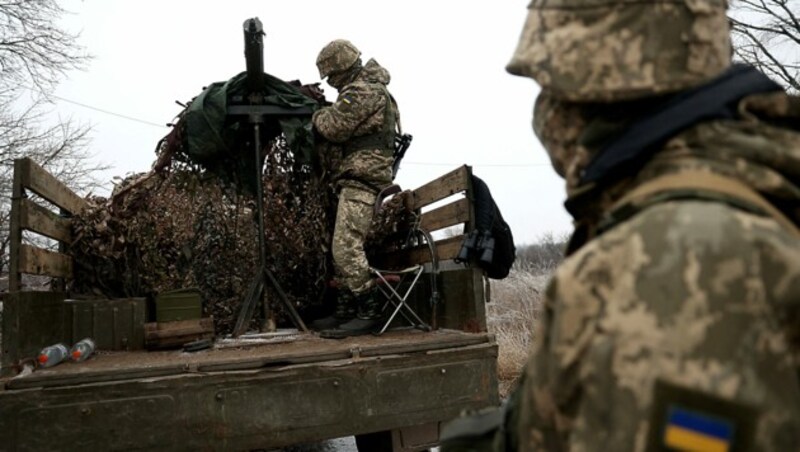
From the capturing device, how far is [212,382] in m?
2.91

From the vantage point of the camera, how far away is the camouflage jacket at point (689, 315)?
873mm

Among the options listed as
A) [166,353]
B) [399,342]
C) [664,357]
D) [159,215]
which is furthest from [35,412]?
[664,357]

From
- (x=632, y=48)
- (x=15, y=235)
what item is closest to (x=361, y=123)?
(x=15, y=235)

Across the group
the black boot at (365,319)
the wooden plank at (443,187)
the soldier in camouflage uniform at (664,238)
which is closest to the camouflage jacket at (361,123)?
the wooden plank at (443,187)

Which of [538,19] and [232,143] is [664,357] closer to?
[538,19]

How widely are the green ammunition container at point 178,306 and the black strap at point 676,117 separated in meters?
3.39

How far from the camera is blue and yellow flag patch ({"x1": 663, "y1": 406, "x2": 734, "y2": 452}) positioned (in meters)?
0.85

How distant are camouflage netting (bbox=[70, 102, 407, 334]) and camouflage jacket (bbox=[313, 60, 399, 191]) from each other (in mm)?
378

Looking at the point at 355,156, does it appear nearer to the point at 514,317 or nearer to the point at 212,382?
the point at 212,382

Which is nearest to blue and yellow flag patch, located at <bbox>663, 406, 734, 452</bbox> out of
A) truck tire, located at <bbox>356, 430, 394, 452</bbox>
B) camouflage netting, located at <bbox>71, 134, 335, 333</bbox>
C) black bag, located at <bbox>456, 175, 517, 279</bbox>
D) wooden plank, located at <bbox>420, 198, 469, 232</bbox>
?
truck tire, located at <bbox>356, 430, 394, 452</bbox>

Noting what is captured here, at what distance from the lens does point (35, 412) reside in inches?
105

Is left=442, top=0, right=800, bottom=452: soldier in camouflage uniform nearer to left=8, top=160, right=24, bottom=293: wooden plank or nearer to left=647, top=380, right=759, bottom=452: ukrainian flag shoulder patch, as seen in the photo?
left=647, top=380, right=759, bottom=452: ukrainian flag shoulder patch

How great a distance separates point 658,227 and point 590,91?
303 millimetres

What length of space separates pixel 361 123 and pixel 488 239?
1.15 meters
